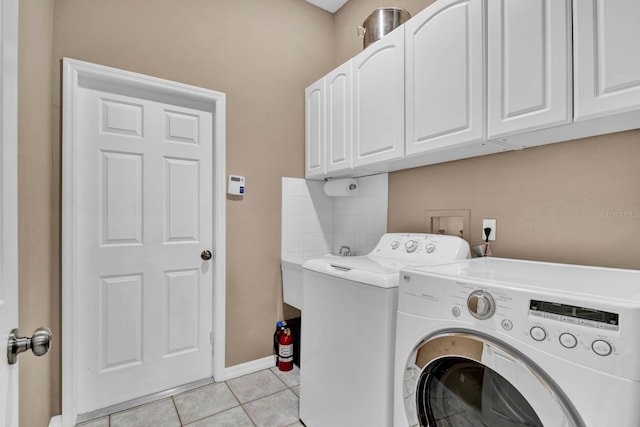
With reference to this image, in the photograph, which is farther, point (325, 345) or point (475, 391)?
point (325, 345)

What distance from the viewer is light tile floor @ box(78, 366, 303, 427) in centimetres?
179

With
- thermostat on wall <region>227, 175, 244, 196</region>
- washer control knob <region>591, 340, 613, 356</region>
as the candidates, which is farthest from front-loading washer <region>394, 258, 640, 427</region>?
thermostat on wall <region>227, 175, 244, 196</region>

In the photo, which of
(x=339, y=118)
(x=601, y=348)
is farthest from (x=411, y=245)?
(x=601, y=348)

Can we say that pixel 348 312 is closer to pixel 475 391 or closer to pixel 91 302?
pixel 475 391

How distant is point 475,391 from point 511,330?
Answer: 0.28 meters

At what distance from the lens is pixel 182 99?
2.16 meters

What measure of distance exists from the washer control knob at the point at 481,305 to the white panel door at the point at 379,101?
980 mm

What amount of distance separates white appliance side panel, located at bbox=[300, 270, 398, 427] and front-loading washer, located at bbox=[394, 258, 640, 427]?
0.09 m

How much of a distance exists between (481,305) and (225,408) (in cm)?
169

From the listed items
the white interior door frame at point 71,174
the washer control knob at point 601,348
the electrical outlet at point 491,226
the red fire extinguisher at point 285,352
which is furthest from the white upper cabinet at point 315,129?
the washer control knob at point 601,348

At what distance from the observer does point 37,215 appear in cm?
146

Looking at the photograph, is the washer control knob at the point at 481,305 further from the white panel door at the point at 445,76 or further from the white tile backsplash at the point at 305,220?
the white tile backsplash at the point at 305,220

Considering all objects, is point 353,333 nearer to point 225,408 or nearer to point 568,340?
point 568,340

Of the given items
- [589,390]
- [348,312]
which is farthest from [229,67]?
[589,390]
